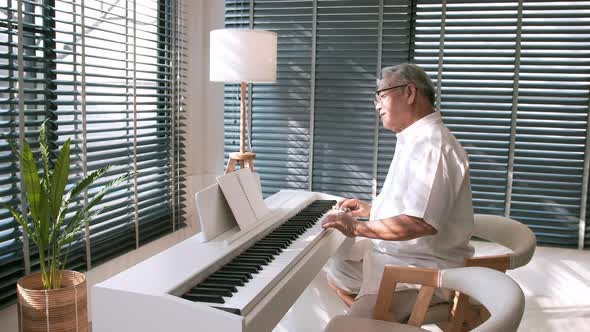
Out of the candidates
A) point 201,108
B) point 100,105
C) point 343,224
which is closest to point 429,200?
point 343,224

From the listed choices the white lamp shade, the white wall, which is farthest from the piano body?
the white wall

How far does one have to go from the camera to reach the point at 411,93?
2.32 m

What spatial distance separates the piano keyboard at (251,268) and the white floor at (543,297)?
820 mm

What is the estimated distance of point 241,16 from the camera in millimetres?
4102

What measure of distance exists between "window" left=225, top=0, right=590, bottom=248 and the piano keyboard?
4.88ft

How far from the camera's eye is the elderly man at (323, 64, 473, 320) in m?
2.10

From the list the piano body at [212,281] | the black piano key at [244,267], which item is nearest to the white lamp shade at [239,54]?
the piano body at [212,281]

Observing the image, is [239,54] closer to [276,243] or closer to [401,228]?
[276,243]

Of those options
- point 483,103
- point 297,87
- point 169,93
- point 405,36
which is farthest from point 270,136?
point 483,103

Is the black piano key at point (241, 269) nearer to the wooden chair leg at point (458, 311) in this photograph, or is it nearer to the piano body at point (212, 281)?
the piano body at point (212, 281)

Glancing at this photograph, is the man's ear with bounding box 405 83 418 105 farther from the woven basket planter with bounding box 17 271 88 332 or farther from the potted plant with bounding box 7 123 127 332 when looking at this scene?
the woven basket planter with bounding box 17 271 88 332

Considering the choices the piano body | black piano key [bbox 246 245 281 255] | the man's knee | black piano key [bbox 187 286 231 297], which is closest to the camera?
the piano body

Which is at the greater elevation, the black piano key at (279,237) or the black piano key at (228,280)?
the black piano key at (279,237)

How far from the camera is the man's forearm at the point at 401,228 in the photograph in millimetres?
2094
